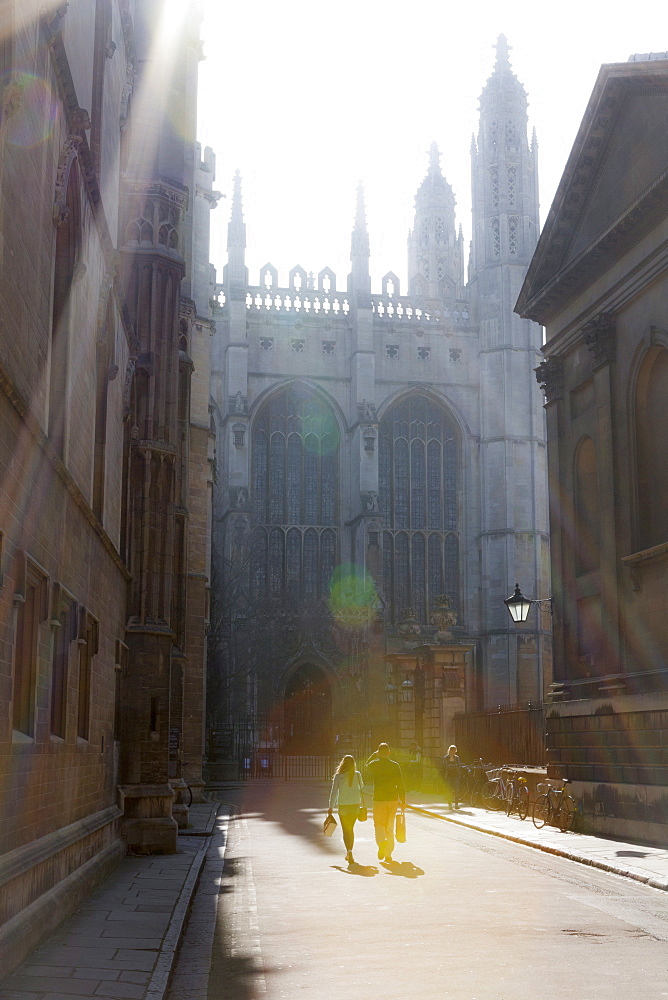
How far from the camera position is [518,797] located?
921 inches

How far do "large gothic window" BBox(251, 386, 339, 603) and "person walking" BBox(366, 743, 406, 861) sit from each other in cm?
3663

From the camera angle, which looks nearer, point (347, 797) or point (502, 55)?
point (347, 797)

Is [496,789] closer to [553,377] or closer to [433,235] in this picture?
[553,377]

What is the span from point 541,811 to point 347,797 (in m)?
7.01

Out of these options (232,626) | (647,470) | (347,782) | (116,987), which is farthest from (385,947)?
(232,626)

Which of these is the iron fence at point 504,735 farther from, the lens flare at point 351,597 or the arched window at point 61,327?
the lens flare at point 351,597

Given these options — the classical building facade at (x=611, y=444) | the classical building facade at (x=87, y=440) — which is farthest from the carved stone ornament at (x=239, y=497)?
the classical building facade at (x=611, y=444)

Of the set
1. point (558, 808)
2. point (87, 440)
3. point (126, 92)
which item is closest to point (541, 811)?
point (558, 808)

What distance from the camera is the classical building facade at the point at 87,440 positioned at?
8125 millimetres

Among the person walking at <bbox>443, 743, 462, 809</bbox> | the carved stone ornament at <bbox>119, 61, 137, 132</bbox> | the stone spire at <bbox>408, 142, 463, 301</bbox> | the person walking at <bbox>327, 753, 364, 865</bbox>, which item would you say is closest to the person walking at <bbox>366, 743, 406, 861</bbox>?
the person walking at <bbox>327, 753, 364, 865</bbox>

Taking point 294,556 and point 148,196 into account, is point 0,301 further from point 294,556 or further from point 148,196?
point 294,556

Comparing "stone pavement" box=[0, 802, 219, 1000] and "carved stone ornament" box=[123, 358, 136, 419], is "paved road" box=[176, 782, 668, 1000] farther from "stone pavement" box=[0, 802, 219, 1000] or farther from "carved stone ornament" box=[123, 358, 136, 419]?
"carved stone ornament" box=[123, 358, 136, 419]

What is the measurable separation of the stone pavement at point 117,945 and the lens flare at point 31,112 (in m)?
5.06

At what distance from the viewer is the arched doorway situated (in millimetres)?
52594
